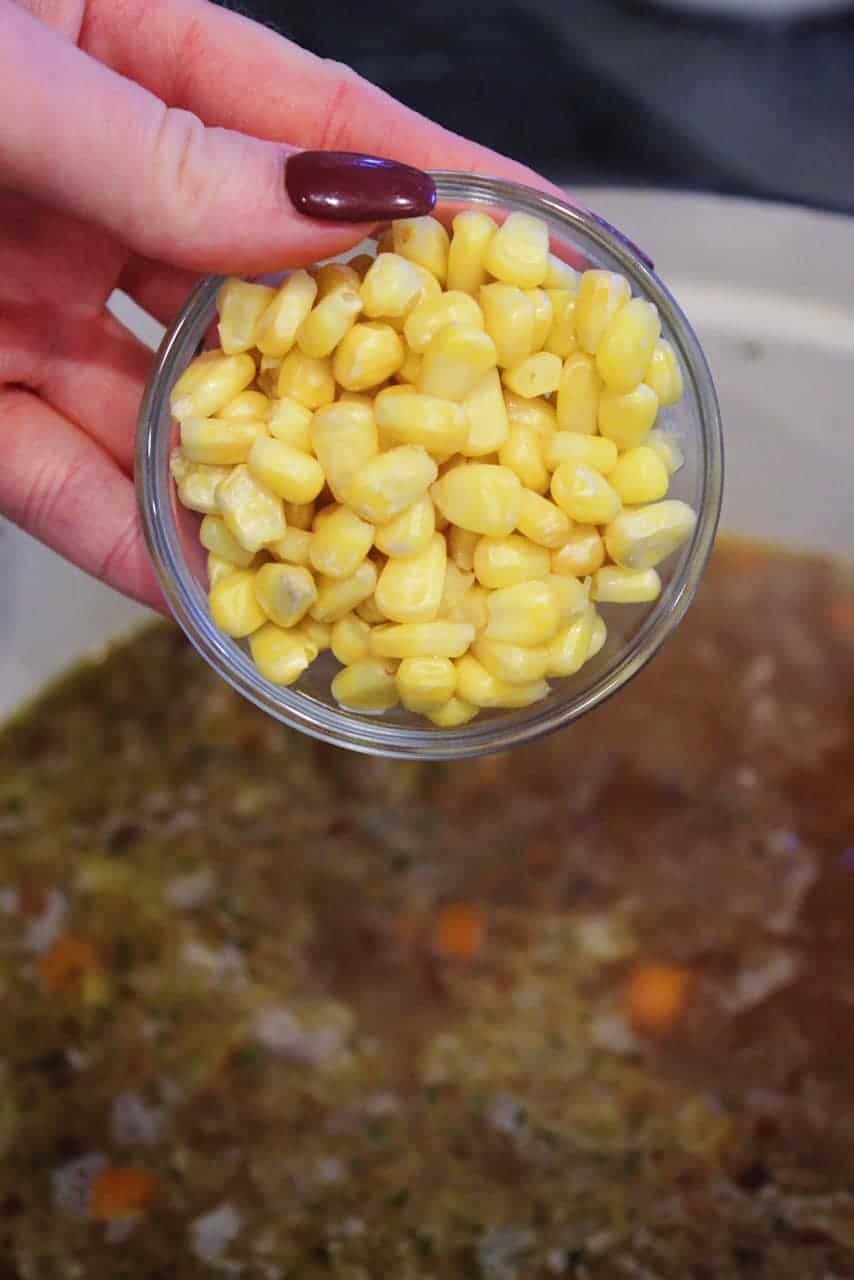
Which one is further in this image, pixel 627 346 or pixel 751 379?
pixel 751 379

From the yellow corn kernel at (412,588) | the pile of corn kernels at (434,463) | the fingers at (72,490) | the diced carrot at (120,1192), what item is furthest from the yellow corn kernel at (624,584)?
the diced carrot at (120,1192)

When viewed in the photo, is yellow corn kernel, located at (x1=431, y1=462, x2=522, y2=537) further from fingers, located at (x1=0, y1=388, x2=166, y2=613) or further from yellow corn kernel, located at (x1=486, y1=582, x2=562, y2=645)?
fingers, located at (x1=0, y1=388, x2=166, y2=613)

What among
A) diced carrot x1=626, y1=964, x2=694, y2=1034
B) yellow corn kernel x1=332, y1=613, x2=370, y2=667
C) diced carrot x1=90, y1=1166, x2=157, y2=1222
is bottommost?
diced carrot x1=90, y1=1166, x2=157, y2=1222

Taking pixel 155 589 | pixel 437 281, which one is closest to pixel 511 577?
pixel 437 281

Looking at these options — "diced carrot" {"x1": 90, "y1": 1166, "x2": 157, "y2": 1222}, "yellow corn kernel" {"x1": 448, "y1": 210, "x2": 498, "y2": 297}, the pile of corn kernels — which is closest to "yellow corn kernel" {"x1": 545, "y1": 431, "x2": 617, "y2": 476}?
the pile of corn kernels

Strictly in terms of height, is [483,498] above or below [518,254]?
below

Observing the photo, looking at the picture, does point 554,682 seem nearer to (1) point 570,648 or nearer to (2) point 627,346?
(1) point 570,648

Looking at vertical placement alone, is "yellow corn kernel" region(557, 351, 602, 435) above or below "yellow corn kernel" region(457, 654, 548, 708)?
above

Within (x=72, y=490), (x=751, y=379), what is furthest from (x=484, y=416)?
(x=751, y=379)
